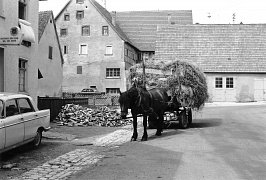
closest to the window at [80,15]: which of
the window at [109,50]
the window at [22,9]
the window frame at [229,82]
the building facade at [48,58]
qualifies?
the window at [109,50]

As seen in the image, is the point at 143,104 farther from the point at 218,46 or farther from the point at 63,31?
the point at 63,31

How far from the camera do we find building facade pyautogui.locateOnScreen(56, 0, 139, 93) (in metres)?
49.8

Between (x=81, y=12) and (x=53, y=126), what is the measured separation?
36364 mm

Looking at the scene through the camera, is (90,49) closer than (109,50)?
No

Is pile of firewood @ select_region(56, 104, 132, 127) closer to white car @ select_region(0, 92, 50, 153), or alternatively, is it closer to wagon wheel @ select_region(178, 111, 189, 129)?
wagon wheel @ select_region(178, 111, 189, 129)

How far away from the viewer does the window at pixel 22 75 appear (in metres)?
17.4

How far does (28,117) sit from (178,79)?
7110 mm

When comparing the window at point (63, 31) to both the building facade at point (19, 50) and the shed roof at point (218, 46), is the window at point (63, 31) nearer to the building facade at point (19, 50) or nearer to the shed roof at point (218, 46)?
the shed roof at point (218, 46)

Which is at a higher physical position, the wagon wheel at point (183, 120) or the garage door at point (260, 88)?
the garage door at point (260, 88)

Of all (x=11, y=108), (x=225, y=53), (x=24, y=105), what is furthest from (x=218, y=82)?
(x=11, y=108)

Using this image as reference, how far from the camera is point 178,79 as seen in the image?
1536 cm

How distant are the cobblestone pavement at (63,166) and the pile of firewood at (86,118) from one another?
295 inches

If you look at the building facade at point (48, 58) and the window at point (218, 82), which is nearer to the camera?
the building facade at point (48, 58)

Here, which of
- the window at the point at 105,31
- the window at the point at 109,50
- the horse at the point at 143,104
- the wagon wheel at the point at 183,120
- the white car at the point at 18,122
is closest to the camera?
the white car at the point at 18,122
